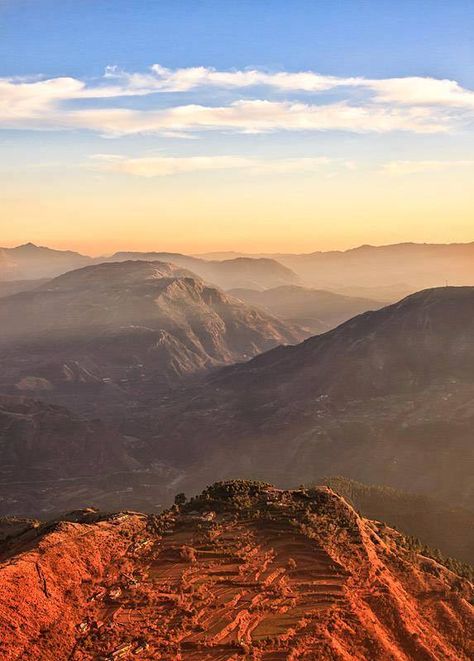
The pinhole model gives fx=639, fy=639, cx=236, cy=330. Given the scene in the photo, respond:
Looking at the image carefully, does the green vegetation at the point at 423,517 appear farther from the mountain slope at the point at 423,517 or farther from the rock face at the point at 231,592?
the rock face at the point at 231,592

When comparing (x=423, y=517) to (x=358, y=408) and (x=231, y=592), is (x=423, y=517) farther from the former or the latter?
(x=358, y=408)

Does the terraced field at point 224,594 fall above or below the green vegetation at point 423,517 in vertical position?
above

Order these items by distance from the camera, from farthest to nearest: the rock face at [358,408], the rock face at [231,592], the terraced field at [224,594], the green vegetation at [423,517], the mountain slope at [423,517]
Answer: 1. the rock face at [358,408]
2. the mountain slope at [423,517]
3. the green vegetation at [423,517]
4. the terraced field at [224,594]
5. the rock face at [231,592]

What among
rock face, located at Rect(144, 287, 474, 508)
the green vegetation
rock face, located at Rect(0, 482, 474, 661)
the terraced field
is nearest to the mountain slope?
the green vegetation

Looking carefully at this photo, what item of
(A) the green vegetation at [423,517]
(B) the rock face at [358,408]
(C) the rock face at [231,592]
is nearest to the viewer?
(C) the rock face at [231,592]

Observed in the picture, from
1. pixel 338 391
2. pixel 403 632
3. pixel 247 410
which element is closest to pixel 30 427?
pixel 247 410

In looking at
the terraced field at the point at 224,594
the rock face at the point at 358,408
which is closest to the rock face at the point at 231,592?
the terraced field at the point at 224,594
